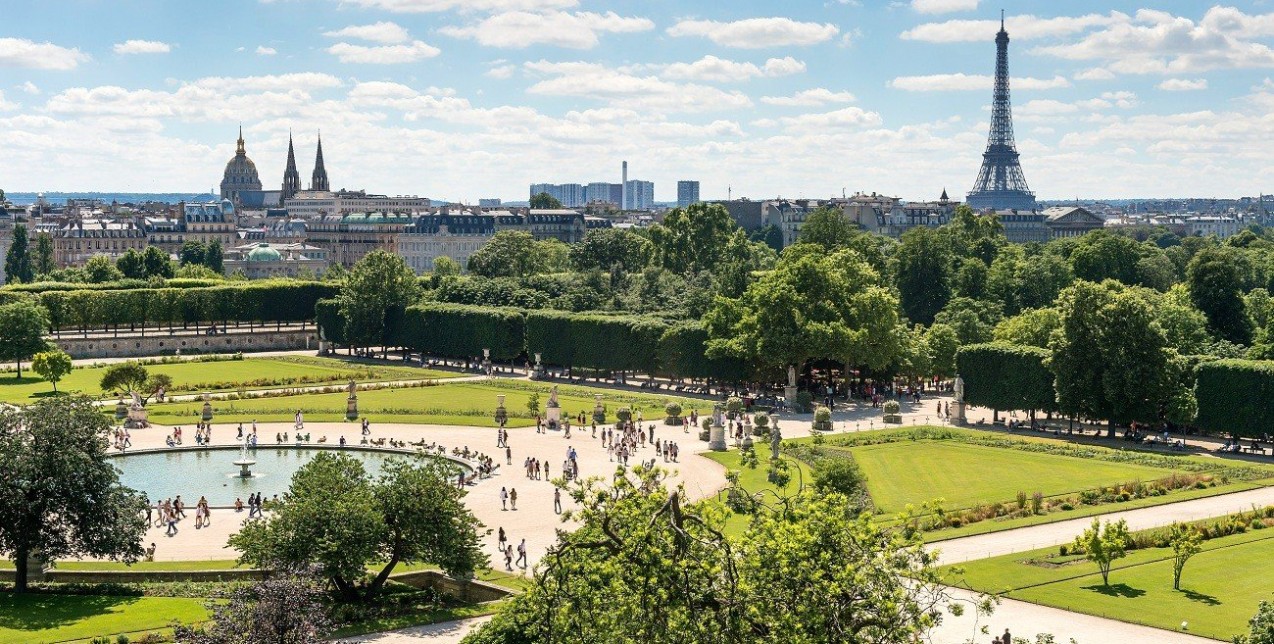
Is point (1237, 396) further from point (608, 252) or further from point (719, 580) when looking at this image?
point (608, 252)

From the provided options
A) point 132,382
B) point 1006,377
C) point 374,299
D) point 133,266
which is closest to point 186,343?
point 374,299

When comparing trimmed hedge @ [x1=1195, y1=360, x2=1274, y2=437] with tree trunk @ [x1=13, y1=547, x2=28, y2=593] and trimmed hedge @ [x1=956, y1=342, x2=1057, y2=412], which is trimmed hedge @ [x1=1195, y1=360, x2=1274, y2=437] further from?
tree trunk @ [x1=13, y1=547, x2=28, y2=593]

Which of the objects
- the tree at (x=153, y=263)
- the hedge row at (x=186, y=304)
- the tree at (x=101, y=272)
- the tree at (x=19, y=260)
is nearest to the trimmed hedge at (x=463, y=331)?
the hedge row at (x=186, y=304)

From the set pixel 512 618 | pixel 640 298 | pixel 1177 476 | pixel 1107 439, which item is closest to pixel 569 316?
pixel 640 298

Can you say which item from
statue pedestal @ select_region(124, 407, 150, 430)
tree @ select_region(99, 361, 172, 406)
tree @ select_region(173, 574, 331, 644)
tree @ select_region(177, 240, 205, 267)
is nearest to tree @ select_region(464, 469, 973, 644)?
tree @ select_region(173, 574, 331, 644)

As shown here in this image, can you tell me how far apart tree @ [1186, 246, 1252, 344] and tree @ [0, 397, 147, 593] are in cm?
7286

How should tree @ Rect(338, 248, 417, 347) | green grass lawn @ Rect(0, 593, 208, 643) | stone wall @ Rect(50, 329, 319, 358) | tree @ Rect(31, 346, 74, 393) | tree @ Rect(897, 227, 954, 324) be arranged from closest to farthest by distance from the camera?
1. green grass lawn @ Rect(0, 593, 208, 643)
2. tree @ Rect(31, 346, 74, 393)
3. tree @ Rect(338, 248, 417, 347)
4. stone wall @ Rect(50, 329, 319, 358)
5. tree @ Rect(897, 227, 954, 324)

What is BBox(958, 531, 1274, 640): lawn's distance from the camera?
3875 cm

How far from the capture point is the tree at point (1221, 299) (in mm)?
96812

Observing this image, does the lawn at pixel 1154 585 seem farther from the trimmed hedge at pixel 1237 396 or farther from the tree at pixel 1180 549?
the trimmed hedge at pixel 1237 396

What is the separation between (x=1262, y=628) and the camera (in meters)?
29.0

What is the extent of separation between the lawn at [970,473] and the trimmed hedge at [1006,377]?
8926 millimetres

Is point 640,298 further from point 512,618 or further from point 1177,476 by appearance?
point 512,618

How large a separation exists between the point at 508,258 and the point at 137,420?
218 feet
